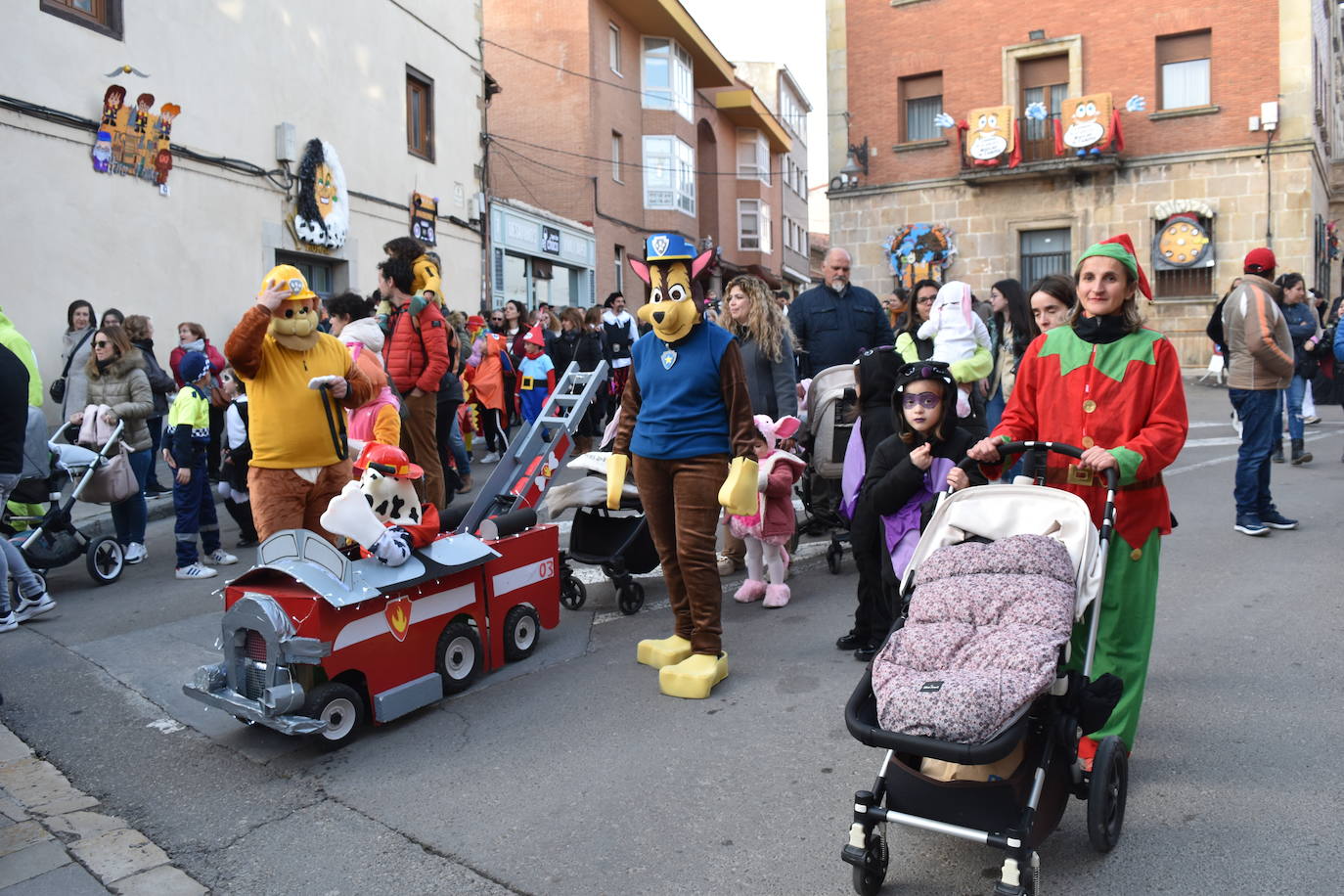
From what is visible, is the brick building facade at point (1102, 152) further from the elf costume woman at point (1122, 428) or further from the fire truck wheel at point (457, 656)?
the fire truck wheel at point (457, 656)

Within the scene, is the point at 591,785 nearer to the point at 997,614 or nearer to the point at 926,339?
the point at 997,614

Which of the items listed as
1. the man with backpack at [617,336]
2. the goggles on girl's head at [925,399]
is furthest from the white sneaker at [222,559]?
the man with backpack at [617,336]

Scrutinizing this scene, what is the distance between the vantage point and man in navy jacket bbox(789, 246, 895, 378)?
8.23 m

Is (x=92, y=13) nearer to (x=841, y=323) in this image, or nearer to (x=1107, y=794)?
(x=841, y=323)

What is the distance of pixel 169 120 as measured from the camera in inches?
504

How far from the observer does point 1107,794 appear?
314 centimetres

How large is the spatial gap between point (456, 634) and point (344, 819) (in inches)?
53.4

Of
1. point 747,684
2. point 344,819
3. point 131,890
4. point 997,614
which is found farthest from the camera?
point 747,684

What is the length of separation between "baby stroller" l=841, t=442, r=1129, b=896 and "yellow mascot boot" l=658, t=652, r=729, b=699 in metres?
1.58

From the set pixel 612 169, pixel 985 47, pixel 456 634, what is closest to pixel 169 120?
pixel 456 634

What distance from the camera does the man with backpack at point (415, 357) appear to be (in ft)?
23.2

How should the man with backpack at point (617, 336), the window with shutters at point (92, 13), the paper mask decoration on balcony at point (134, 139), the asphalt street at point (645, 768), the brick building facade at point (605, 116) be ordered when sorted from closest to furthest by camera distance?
1. the asphalt street at point (645, 768)
2. the window with shutters at point (92, 13)
3. the paper mask decoration on balcony at point (134, 139)
4. the man with backpack at point (617, 336)
5. the brick building facade at point (605, 116)

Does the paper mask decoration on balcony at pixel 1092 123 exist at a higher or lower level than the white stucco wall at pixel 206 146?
higher

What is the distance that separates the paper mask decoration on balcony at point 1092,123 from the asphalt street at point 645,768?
837 inches
